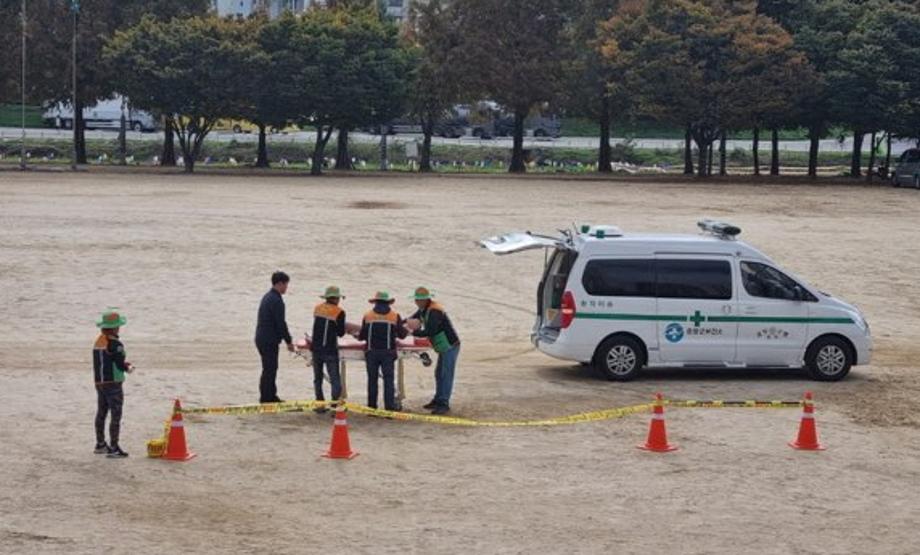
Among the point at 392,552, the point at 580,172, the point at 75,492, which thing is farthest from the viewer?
the point at 580,172

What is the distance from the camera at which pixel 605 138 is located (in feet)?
219

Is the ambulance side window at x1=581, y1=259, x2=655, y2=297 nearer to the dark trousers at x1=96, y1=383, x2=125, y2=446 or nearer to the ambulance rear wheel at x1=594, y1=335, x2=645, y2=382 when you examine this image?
the ambulance rear wheel at x1=594, y1=335, x2=645, y2=382

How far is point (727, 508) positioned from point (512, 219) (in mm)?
28209

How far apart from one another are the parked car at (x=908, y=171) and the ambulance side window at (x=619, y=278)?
41188 millimetres

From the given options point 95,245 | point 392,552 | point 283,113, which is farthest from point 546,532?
point 283,113

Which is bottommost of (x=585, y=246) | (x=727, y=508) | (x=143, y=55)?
(x=727, y=508)

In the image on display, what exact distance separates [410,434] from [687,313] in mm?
5118

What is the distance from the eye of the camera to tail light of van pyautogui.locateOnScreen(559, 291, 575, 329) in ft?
63.8

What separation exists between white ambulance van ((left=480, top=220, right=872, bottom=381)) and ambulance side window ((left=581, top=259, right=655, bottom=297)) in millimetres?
14

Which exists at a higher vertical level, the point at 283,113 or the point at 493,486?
the point at 283,113

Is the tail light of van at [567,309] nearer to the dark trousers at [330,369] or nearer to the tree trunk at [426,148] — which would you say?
the dark trousers at [330,369]

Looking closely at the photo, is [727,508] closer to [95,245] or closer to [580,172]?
[95,245]

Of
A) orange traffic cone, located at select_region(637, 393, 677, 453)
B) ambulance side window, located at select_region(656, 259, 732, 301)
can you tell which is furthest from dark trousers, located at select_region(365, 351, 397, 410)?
ambulance side window, located at select_region(656, 259, 732, 301)

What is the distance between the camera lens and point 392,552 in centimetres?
1180
